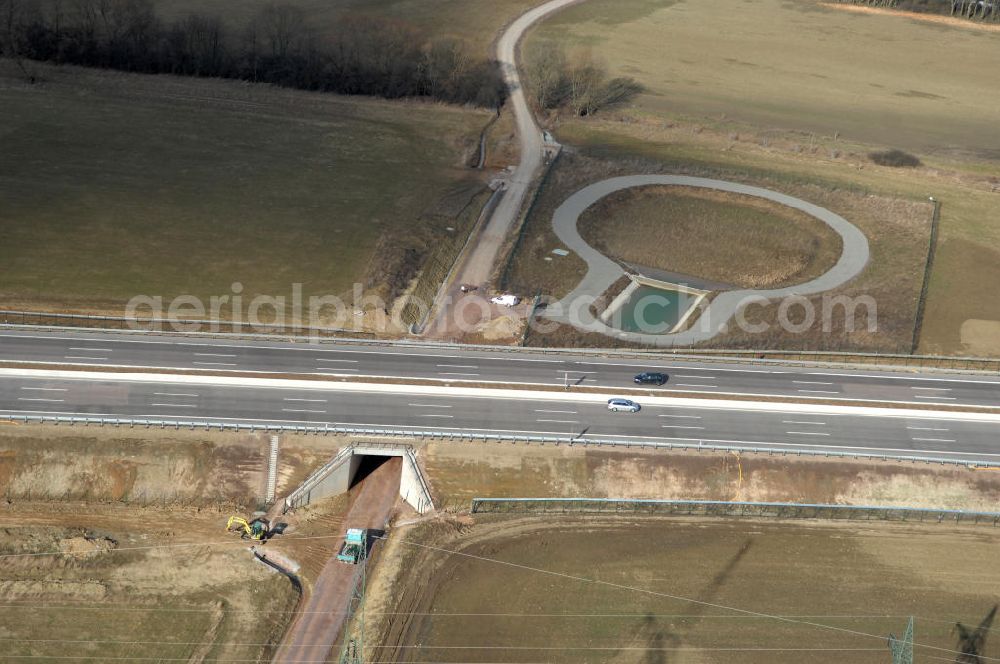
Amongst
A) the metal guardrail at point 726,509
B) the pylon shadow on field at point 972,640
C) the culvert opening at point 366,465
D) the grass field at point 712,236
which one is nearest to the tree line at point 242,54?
the grass field at point 712,236

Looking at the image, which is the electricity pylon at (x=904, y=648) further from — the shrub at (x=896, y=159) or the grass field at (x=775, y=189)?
the shrub at (x=896, y=159)

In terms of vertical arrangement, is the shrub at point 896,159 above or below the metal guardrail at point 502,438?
above

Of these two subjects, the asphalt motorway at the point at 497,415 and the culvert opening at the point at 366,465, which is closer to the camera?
the culvert opening at the point at 366,465

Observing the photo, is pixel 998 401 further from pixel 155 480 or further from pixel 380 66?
pixel 380 66

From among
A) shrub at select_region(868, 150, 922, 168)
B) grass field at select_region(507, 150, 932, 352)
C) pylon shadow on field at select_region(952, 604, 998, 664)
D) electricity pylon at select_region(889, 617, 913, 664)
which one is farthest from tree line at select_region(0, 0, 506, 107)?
electricity pylon at select_region(889, 617, 913, 664)

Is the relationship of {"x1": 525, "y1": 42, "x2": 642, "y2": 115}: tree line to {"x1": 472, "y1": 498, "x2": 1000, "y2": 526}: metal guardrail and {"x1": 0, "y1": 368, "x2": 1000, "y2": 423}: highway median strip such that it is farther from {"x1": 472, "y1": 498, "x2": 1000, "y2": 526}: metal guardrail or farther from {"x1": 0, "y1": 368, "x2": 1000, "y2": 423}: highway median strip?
{"x1": 472, "y1": 498, "x2": 1000, "y2": 526}: metal guardrail

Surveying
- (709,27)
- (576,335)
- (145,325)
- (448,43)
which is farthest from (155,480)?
(709,27)
